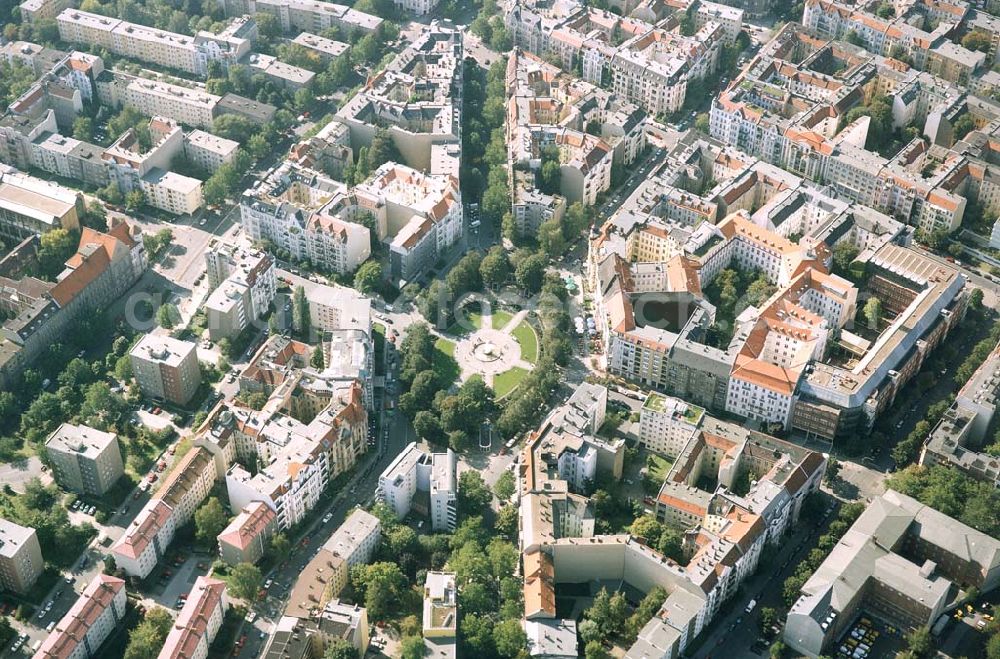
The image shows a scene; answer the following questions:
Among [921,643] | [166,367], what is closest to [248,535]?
[166,367]

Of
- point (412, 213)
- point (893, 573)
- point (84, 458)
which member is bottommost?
point (893, 573)

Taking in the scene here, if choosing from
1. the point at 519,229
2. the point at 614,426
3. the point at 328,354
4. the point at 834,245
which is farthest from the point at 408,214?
the point at 834,245

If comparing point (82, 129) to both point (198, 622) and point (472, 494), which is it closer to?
point (472, 494)

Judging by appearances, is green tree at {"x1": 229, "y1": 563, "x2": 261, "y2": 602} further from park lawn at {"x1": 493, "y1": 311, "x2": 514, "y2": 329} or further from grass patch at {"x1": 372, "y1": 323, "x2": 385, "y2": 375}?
park lawn at {"x1": 493, "y1": 311, "x2": 514, "y2": 329}

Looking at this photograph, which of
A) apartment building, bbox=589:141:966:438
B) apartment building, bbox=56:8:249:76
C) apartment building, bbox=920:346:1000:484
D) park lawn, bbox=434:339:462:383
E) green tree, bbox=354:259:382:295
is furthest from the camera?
apartment building, bbox=56:8:249:76

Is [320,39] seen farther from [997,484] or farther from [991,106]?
[997,484]

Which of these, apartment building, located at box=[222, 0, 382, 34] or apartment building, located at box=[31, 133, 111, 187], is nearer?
apartment building, located at box=[31, 133, 111, 187]

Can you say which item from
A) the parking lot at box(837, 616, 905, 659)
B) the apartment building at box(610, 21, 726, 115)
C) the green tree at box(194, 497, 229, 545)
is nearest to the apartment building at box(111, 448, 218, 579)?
the green tree at box(194, 497, 229, 545)
